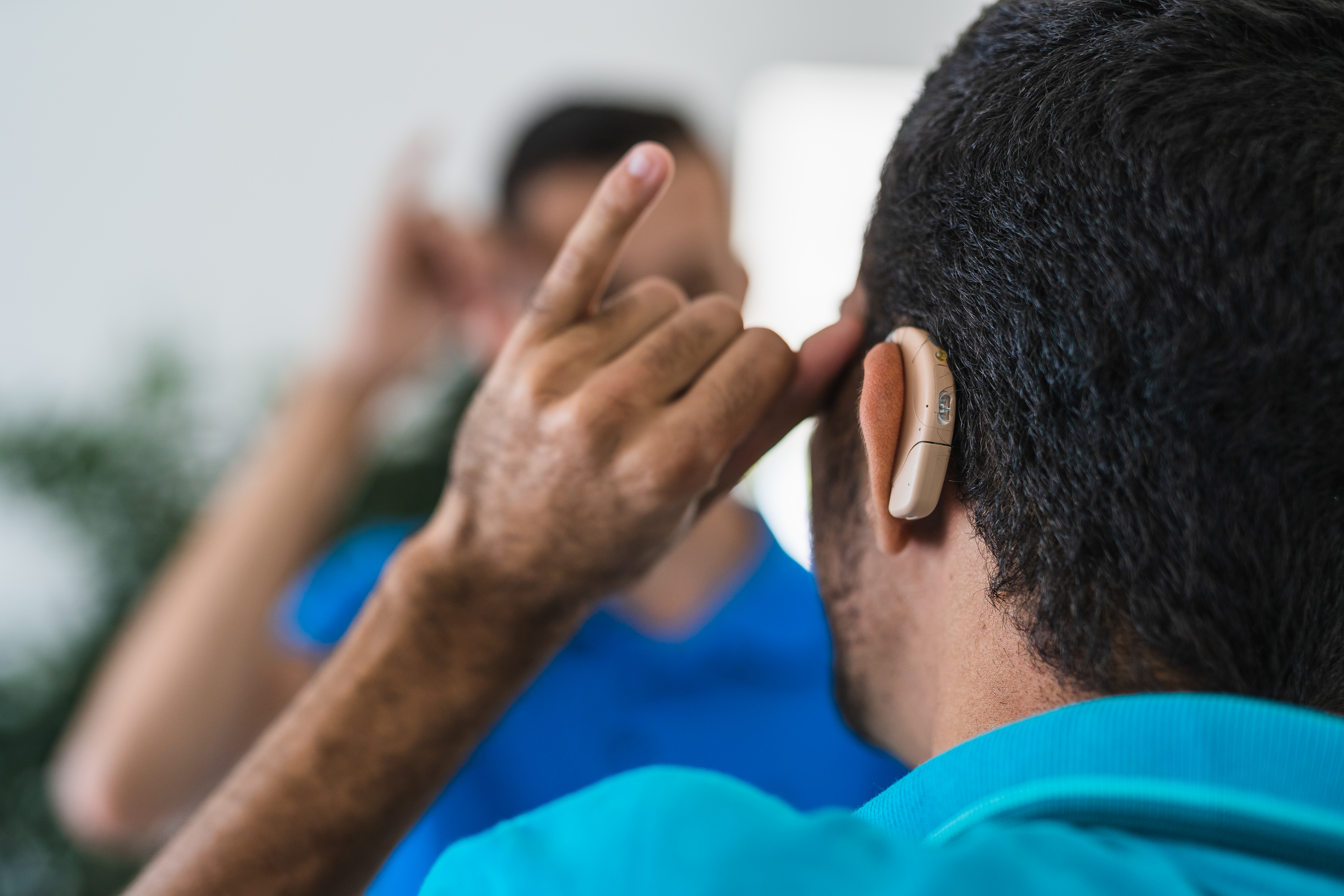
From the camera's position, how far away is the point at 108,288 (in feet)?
7.64

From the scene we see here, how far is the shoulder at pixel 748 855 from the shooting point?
33 cm

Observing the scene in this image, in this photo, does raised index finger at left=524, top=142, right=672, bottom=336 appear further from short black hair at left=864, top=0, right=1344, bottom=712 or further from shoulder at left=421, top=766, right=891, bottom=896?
shoulder at left=421, top=766, right=891, bottom=896

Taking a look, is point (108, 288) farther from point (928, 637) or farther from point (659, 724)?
point (928, 637)

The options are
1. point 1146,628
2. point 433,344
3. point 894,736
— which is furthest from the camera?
point 433,344

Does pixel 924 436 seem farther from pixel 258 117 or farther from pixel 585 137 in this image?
pixel 258 117

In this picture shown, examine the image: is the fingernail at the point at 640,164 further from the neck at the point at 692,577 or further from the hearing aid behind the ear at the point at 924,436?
the neck at the point at 692,577

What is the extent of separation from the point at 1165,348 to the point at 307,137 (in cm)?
241

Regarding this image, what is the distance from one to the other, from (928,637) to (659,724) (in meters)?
0.64

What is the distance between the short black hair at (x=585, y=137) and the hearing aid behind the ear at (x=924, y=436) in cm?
87

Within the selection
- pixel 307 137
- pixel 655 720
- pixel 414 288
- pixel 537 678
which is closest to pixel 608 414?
pixel 537 678

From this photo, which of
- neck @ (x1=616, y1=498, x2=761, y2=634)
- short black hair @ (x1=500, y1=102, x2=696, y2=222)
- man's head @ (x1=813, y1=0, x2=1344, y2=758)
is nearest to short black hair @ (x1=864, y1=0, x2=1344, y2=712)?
man's head @ (x1=813, y1=0, x2=1344, y2=758)

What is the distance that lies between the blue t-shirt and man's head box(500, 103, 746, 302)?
→ 428 mm

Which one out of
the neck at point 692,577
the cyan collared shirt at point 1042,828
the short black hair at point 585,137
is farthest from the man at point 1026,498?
the short black hair at point 585,137

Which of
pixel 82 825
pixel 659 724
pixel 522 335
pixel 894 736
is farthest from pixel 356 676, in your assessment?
pixel 82 825
